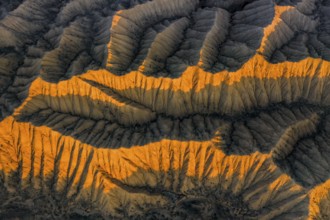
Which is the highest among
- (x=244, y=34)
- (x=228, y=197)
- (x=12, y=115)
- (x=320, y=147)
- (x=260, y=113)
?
(x=244, y=34)

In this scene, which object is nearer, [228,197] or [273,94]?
[228,197]

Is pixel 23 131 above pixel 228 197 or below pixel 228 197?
above

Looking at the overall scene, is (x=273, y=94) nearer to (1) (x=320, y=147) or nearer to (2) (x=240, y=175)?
(1) (x=320, y=147)

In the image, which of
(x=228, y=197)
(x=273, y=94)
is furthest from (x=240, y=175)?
(x=273, y=94)

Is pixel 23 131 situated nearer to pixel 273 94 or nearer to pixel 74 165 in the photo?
pixel 74 165

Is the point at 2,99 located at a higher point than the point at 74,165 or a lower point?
higher

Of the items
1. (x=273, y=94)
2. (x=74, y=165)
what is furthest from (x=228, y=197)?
(x=74, y=165)
